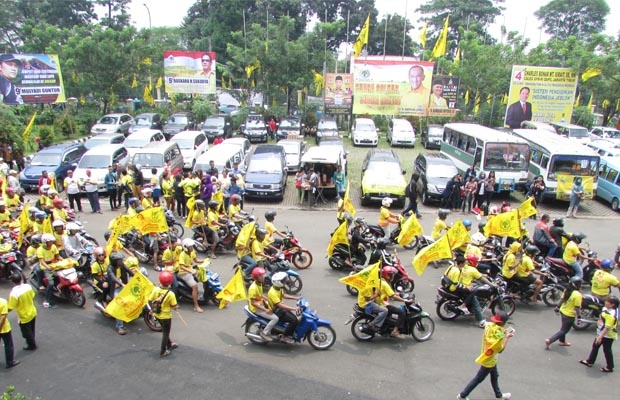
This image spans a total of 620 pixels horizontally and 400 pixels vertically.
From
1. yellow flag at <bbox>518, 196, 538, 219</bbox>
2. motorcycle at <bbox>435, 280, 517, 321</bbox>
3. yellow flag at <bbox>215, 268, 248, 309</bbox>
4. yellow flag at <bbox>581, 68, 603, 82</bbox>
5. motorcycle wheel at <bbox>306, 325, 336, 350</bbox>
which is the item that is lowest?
motorcycle wheel at <bbox>306, 325, 336, 350</bbox>

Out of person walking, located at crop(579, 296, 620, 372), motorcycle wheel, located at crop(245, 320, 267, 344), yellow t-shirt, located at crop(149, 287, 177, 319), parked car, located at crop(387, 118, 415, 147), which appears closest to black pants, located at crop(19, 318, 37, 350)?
yellow t-shirt, located at crop(149, 287, 177, 319)

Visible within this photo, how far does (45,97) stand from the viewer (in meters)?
28.6

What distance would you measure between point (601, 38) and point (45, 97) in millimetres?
35062

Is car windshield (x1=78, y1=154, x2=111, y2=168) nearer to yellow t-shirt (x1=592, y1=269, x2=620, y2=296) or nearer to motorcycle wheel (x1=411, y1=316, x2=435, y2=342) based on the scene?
motorcycle wheel (x1=411, y1=316, x2=435, y2=342)

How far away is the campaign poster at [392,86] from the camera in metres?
31.9

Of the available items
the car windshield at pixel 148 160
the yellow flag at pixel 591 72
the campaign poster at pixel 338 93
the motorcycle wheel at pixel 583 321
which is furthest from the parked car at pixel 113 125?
the yellow flag at pixel 591 72

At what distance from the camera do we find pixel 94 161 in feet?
62.8

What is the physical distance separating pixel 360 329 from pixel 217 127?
23968 millimetres

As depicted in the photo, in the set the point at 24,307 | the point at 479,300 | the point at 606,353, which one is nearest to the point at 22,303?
the point at 24,307

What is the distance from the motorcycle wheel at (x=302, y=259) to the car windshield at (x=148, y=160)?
9.54 meters

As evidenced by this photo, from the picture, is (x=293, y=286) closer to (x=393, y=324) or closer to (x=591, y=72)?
(x=393, y=324)

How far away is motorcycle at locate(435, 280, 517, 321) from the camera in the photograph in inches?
368

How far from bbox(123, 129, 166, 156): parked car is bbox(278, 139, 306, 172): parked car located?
6297 mm

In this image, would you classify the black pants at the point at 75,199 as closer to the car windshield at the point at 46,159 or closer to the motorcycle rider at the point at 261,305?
the car windshield at the point at 46,159
